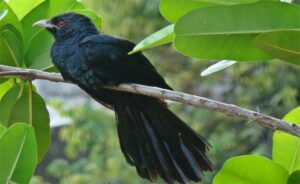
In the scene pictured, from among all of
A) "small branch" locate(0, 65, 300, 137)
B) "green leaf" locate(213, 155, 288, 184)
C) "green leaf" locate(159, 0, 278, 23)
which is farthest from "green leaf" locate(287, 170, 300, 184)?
"green leaf" locate(159, 0, 278, 23)

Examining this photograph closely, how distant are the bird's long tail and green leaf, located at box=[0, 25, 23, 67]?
0.33 m

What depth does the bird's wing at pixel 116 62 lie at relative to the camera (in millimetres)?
1893

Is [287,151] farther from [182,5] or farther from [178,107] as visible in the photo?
[178,107]

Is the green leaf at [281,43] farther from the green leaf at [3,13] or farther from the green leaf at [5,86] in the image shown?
the green leaf at [5,86]

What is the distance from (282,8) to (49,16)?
0.92 m

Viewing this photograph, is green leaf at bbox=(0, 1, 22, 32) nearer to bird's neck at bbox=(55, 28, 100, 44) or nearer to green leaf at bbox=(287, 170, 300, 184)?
bird's neck at bbox=(55, 28, 100, 44)

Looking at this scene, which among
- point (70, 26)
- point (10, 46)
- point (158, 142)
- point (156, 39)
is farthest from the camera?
point (70, 26)

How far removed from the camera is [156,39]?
1292mm

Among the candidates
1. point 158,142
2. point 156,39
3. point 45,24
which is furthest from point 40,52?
point 156,39

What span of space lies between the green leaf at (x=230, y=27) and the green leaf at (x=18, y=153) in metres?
0.38

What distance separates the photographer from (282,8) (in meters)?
1.31

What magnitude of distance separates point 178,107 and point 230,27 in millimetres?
5141

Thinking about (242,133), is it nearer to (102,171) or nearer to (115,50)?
(102,171)

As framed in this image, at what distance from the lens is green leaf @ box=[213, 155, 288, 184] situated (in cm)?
133
